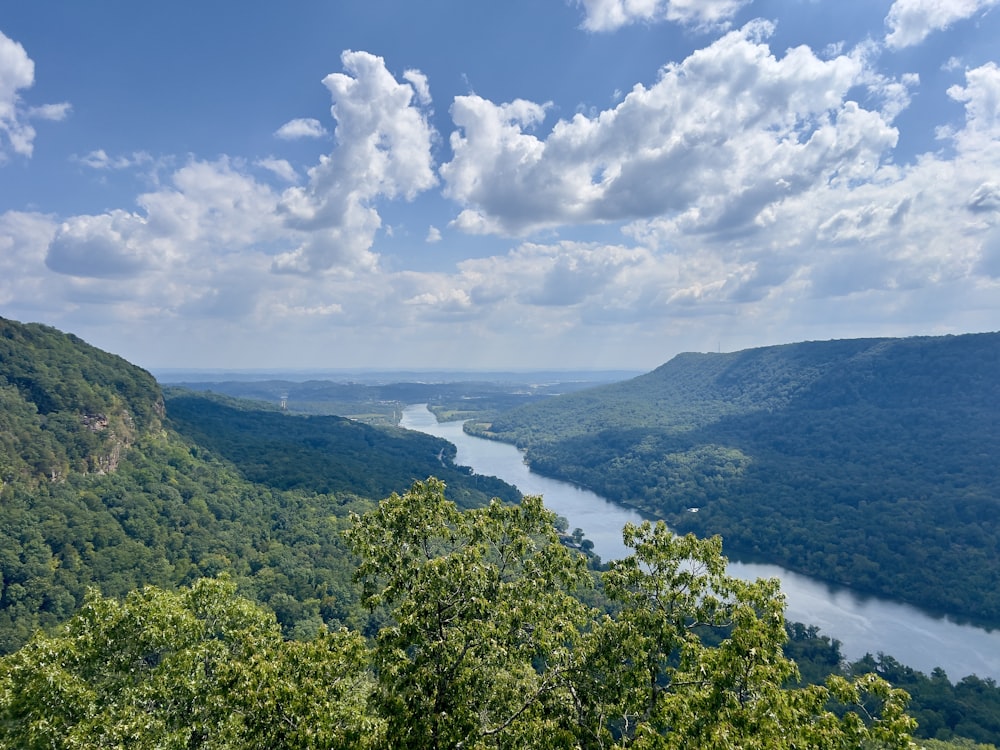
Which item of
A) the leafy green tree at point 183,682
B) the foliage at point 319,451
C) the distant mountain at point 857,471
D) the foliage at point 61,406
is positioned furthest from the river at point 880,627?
the foliage at point 61,406

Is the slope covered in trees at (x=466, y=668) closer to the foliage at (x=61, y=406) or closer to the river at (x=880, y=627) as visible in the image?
the river at (x=880, y=627)

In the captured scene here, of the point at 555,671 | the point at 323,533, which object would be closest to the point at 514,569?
the point at 555,671

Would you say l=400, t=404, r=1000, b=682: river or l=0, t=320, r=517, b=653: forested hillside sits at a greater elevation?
l=0, t=320, r=517, b=653: forested hillside

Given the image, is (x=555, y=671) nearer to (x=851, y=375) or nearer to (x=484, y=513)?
(x=484, y=513)

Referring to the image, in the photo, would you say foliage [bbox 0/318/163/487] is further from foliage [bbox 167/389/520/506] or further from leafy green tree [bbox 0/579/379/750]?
leafy green tree [bbox 0/579/379/750]

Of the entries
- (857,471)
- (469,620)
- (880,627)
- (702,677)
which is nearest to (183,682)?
(469,620)

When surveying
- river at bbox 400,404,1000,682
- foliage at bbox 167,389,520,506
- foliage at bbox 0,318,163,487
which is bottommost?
river at bbox 400,404,1000,682

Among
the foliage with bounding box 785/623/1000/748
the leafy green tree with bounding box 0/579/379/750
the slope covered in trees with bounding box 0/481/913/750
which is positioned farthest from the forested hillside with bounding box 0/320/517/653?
the slope covered in trees with bounding box 0/481/913/750
